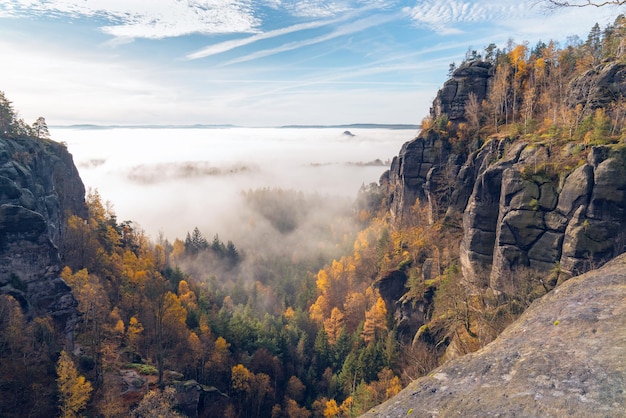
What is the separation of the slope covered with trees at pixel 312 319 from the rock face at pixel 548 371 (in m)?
13.9

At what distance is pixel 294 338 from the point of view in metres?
68.2

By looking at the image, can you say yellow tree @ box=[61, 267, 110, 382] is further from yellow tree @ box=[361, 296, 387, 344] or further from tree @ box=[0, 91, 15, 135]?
yellow tree @ box=[361, 296, 387, 344]

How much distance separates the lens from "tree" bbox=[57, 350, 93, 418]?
30.6 m

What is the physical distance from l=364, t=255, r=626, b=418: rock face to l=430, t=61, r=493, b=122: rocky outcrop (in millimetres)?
56745

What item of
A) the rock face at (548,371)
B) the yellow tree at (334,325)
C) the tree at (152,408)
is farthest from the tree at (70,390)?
the yellow tree at (334,325)

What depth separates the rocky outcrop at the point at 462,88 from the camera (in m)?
65.5

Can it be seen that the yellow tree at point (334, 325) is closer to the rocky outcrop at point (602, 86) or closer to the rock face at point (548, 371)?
the rocky outcrop at point (602, 86)

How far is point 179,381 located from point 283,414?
1752 centimetres

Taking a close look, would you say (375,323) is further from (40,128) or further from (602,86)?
(40,128)

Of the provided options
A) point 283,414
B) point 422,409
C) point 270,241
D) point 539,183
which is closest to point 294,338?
point 283,414

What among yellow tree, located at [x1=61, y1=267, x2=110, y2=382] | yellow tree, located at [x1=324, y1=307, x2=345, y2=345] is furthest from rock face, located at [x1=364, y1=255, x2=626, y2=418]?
yellow tree, located at [x1=324, y1=307, x2=345, y2=345]

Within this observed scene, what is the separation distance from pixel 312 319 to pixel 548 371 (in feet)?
229

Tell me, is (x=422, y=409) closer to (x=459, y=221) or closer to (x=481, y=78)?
(x=459, y=221)

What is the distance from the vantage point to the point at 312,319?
254 feet
